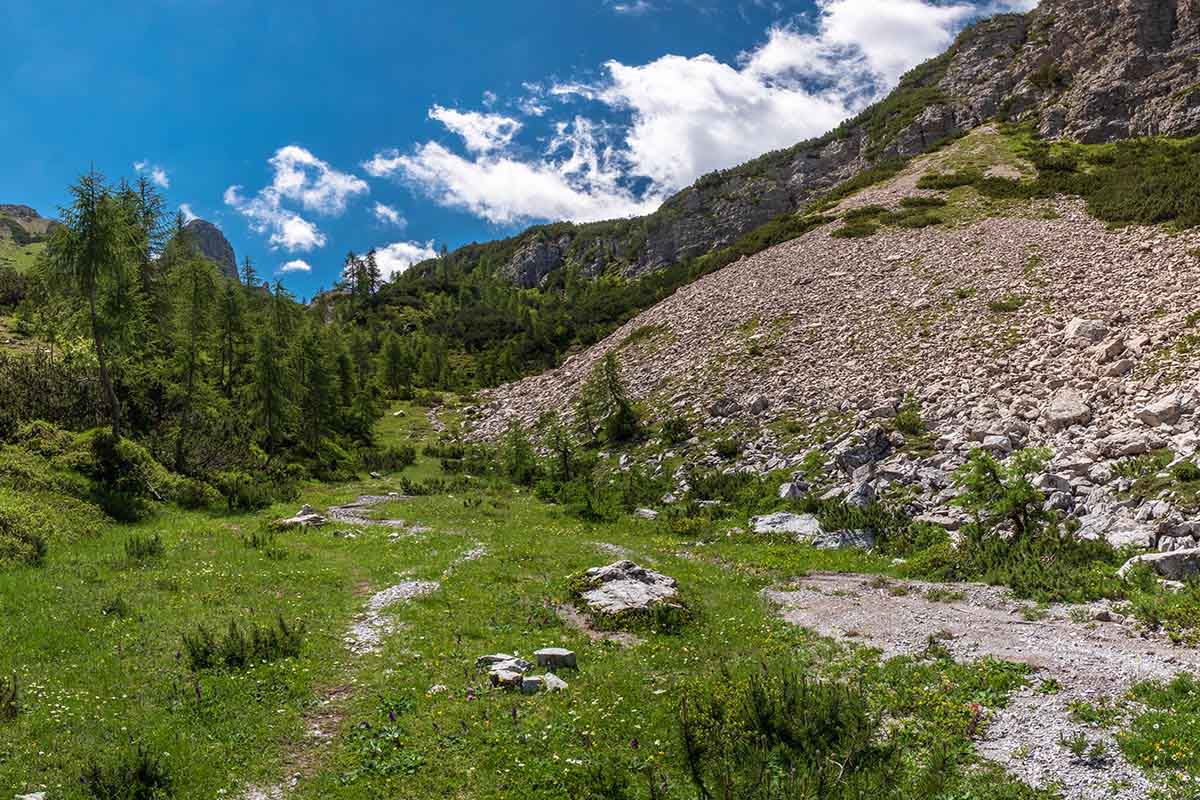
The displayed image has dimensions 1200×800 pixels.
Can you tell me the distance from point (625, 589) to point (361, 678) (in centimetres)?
664

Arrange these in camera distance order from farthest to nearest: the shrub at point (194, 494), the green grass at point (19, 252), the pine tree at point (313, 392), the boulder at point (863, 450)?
1. the green grass at point (19, 252)
2. the pine tree at point (313, 392)
3. the shrub at point (194, 494)
4. the boulder at point (863, 450)

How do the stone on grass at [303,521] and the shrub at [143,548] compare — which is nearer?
the shrub at [143,548]

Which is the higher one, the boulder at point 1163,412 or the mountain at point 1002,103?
the mountain at point 1002,103

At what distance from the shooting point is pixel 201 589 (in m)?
16.1

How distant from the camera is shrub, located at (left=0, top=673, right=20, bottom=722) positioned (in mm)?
9164

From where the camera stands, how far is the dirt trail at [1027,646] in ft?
27.0

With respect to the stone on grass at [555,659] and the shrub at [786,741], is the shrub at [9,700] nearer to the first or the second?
the stone on grass at [555,659]

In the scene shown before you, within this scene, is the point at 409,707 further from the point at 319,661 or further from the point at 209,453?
the point at 209,453

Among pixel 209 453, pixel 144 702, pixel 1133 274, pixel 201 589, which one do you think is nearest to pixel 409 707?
pixel 144 702

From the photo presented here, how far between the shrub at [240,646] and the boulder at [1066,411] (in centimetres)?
2312

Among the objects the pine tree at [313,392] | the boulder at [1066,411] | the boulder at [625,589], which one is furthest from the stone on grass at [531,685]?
the pine tree at [313,392]

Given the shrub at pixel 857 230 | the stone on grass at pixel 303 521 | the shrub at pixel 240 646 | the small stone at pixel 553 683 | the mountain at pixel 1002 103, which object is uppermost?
the mountain at pixel 1002 103

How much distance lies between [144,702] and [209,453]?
2627 cm

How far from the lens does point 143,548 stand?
18453mm
